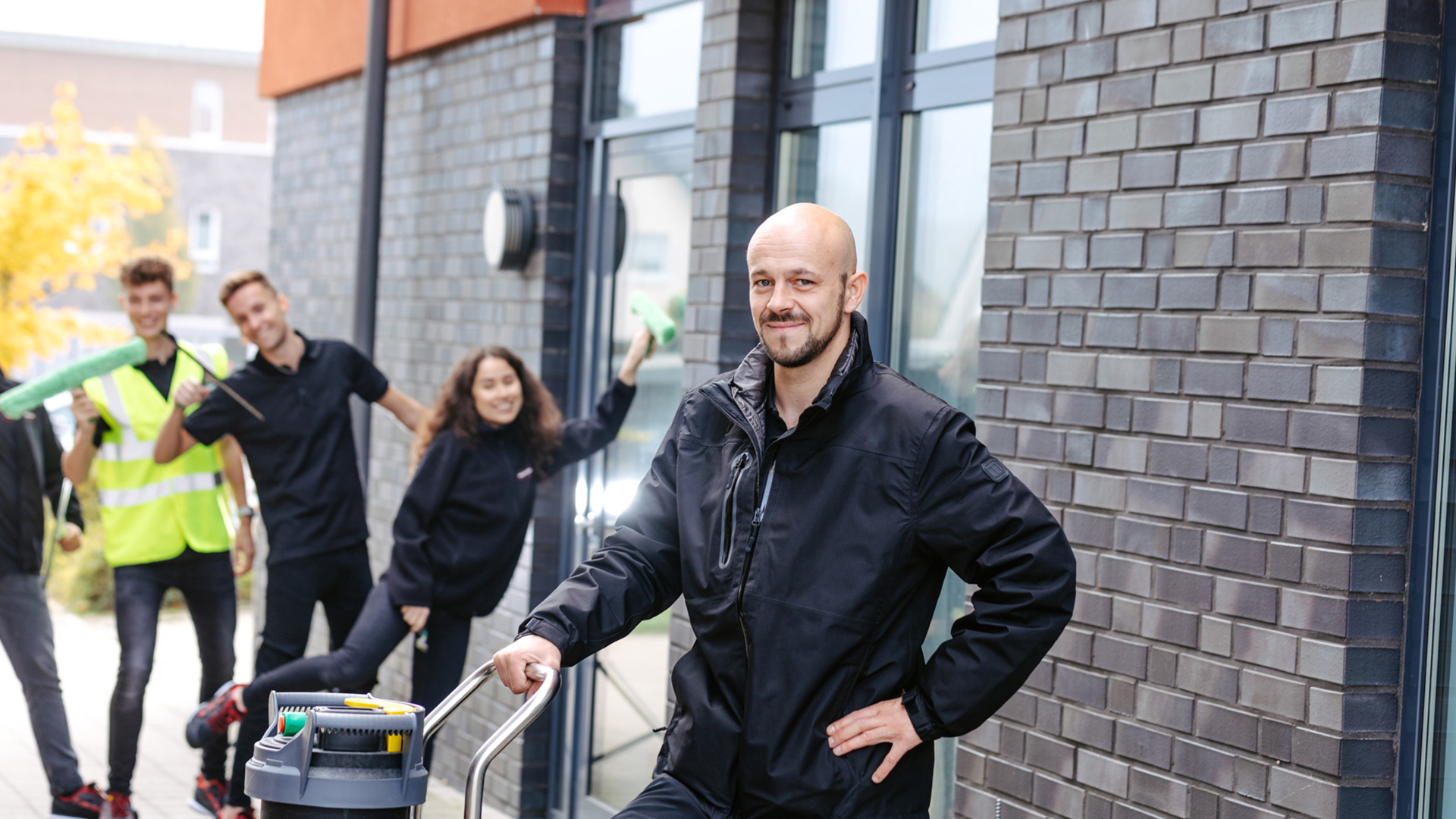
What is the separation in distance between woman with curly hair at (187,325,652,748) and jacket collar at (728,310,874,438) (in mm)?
2316

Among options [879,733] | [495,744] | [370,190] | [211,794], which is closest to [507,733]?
[495,744]

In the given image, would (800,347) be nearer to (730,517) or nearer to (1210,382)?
(730,517)

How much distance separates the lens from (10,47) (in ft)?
163

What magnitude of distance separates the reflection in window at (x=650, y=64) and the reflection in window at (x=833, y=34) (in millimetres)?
481

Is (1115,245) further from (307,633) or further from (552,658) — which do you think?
(307,633)

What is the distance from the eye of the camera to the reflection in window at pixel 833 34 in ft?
16.6

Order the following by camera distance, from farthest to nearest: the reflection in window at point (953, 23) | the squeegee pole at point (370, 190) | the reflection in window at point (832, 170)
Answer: the squeegee pole at point (370, 190)
the reflection in window at point (832, 170)
the reflection in window at point (953, 23)

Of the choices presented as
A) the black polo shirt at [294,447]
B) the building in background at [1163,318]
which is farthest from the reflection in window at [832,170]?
the black polo shirt at [294,447]

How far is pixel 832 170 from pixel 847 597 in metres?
2.69

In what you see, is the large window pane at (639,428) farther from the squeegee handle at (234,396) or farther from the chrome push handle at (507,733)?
the chrome push handle at (507,733)

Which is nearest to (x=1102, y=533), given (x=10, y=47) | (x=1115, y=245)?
(x=1115, y=245)

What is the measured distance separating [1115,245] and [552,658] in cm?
172

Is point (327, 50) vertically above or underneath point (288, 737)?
above

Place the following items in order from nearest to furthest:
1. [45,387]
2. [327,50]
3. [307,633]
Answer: [45,387] → [307,633] → [327,50]
